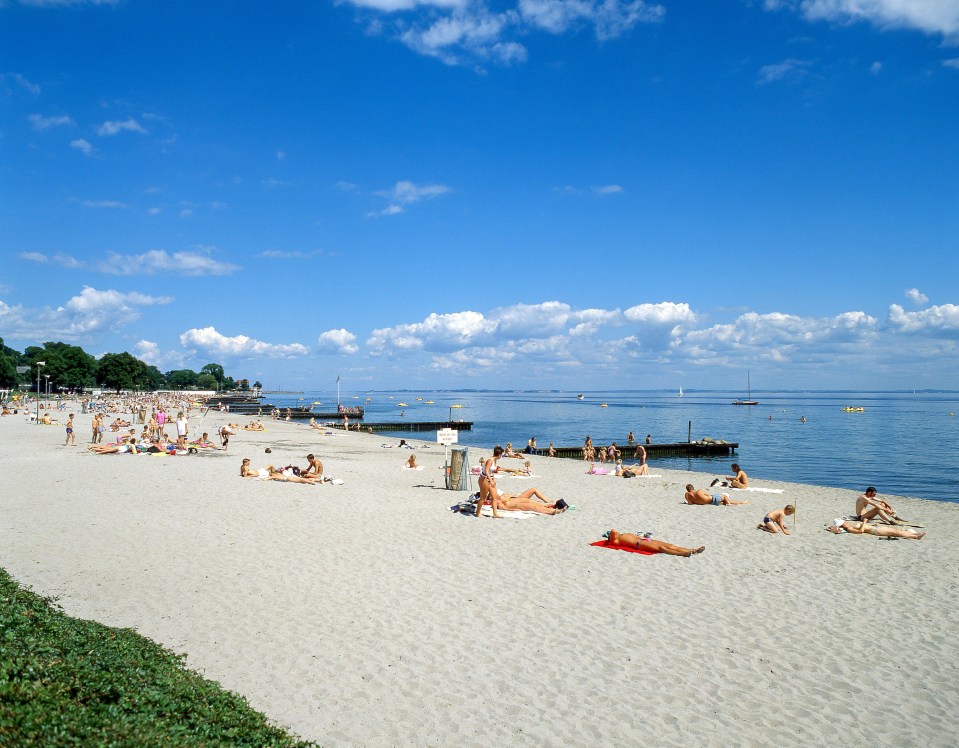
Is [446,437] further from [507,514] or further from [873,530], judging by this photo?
[873,530]

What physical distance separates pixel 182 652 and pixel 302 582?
243 cm

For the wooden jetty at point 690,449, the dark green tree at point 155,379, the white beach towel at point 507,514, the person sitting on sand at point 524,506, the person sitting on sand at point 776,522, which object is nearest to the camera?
the person sitting on sand at point 776,522

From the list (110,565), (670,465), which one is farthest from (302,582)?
(670,465)

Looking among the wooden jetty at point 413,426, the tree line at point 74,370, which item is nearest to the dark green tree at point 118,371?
the tree line at point 74,370

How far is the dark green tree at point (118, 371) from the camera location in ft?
382

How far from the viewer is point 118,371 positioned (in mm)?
116438

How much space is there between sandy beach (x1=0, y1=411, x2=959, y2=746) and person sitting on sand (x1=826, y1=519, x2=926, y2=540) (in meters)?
0.21

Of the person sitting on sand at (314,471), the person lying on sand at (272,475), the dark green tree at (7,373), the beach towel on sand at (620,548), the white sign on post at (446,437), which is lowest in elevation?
the beach towel on sand at (620,548)

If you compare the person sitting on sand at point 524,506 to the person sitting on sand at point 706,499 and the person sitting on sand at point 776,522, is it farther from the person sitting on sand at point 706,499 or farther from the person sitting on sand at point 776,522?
the person sitting on sand at point 776,522

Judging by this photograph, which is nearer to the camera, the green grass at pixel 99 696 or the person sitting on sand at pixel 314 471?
the green grass at pixel 99 696

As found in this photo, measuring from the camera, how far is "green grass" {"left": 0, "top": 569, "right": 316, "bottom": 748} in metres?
3.25

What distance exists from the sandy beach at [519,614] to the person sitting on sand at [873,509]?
870 mm

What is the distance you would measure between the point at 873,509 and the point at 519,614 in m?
8.75

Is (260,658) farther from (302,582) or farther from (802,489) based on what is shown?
(802,489)
